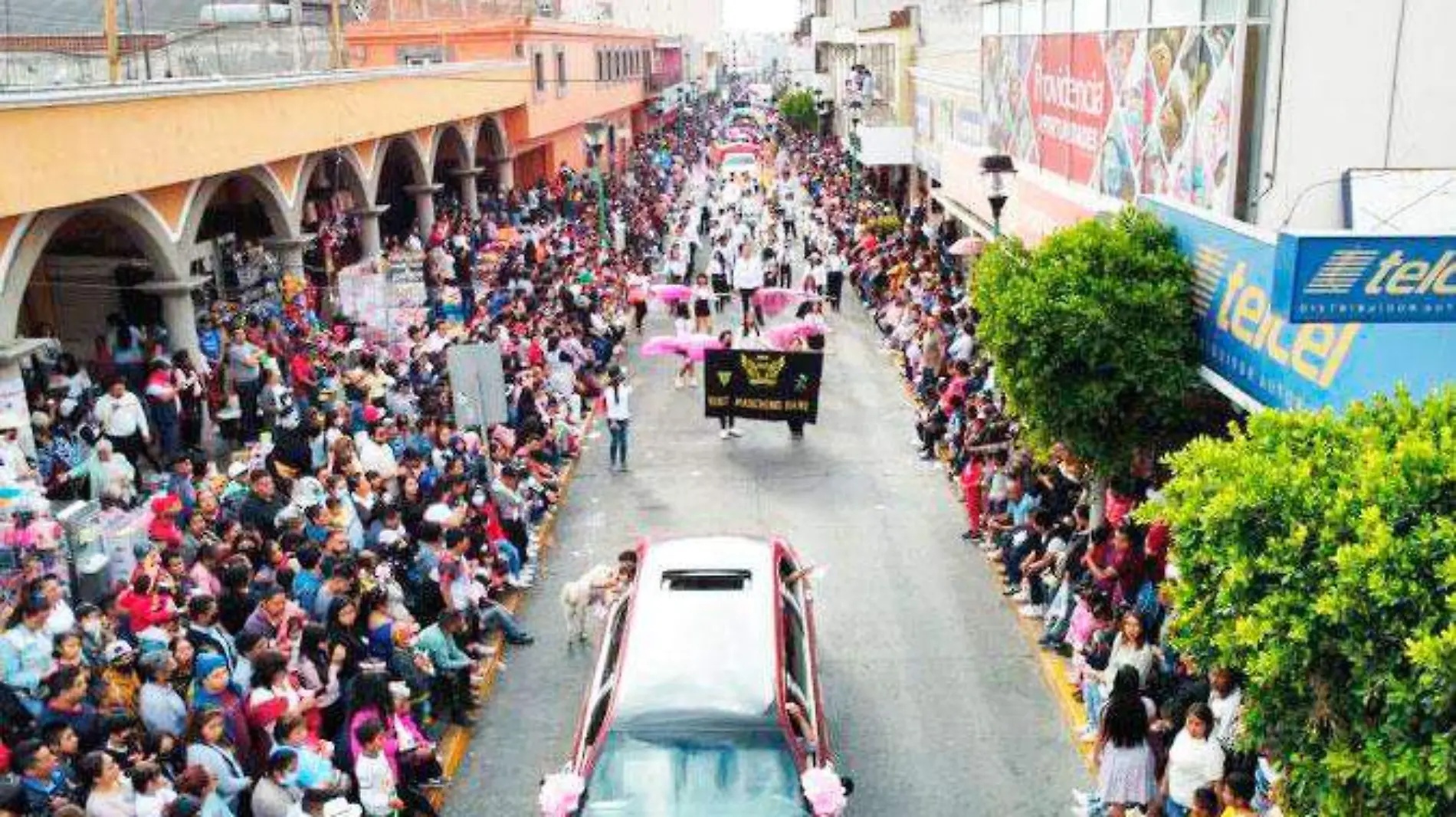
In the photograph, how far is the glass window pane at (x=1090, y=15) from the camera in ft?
50.5

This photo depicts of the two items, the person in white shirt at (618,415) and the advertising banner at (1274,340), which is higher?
the advertising banner at (1274,340)

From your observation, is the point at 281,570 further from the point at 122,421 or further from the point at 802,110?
the point at 802,110

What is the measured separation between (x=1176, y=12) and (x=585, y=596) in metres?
8.11

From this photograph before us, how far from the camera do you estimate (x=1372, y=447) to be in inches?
227

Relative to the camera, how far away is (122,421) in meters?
14.3

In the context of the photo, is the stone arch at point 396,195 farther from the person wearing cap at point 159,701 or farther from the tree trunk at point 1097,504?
the person wearing cap at point 159,701

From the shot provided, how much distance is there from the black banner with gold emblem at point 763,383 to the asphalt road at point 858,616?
0.57 metres

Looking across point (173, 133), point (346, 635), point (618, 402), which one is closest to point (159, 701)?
point (346, 635)

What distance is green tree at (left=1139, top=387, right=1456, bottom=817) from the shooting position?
16.1 ft

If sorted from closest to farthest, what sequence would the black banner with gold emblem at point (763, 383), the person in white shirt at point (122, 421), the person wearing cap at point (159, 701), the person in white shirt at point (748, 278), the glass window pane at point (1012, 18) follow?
the person wearing cap at point (159, 701)
the person in white shirt at point (122, 421)
the black banner with gold emblem at point (763, 383)
the glass window pane at point (1012, 18)
the person in white shirt at point (748, 278)

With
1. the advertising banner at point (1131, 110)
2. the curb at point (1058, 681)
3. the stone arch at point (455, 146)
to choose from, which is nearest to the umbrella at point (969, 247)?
the advertising banner at point (1131, 110)

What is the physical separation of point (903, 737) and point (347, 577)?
457 cm

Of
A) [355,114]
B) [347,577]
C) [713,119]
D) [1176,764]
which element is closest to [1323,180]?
[1176,764]

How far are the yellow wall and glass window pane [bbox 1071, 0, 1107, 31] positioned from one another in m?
11.1
